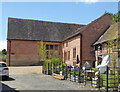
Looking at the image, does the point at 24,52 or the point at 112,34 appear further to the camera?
the point at 24,52

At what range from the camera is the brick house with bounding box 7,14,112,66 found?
2531cm

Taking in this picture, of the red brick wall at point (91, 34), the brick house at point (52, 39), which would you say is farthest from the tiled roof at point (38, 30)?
the red brick wall at point (91, 34)

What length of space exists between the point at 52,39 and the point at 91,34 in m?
11.7

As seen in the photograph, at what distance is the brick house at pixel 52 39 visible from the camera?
25.3 metres

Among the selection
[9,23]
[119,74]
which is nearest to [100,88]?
[119,74]

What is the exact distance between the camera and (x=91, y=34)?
2553cm

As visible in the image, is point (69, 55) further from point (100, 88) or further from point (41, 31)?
point (100, 88)

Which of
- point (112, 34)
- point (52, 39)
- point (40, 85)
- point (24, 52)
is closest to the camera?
point (112, 34)

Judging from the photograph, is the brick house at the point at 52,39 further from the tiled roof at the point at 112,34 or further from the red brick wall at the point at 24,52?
the tiled roof at the point at 112,34

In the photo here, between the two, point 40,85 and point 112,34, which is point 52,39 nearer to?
point 40,85

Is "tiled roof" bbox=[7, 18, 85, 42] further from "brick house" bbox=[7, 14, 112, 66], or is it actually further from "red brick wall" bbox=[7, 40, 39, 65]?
"red brick wall" bbox=[7, 40, 39, 65]

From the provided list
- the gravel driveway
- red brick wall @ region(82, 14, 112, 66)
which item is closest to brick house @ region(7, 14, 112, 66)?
red brick wall @ region(82, 14, 112, 66)

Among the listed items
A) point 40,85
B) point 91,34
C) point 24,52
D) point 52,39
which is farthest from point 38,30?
point 40,85

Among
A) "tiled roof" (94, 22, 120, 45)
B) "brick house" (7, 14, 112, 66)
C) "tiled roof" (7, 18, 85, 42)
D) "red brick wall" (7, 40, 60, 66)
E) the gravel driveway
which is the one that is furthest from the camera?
"tiled roof" (7, 18, 85, 42)
